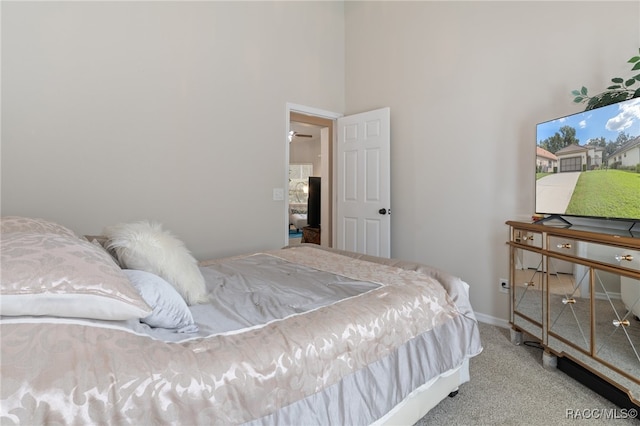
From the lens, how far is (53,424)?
2.10 feet

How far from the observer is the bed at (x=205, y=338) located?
70 centimetres

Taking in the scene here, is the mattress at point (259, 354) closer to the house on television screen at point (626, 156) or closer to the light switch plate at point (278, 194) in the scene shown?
the house on television screen at point (626, 156)

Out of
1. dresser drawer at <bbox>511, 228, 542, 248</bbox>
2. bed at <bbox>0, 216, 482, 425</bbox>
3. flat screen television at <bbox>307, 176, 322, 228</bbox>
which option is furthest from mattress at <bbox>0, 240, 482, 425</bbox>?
flat screen television at <bbox>307, 176, 322, 228</bbox>

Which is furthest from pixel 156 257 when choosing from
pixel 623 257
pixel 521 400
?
pixel 623 257

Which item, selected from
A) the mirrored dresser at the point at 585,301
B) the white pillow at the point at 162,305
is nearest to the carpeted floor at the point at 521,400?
the mirrored dresser at the point at 585,301

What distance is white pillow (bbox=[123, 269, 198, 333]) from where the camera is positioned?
105cm

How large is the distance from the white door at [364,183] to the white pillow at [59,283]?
2996mm

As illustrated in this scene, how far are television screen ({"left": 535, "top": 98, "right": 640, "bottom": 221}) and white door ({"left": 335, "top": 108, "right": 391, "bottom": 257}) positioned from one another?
149 cm

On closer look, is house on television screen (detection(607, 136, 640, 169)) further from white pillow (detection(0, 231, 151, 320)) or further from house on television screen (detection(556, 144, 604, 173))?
white pillow (detection(0, 231, 151, 320))

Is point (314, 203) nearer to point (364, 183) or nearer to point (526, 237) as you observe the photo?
point (364, 183)

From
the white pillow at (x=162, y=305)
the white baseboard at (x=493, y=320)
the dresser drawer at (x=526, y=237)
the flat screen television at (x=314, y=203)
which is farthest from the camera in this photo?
the flat screen television at (x=314, y=203)

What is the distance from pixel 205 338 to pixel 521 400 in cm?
176

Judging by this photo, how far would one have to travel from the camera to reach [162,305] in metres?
1.07

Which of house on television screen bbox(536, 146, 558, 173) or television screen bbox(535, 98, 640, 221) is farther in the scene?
house on television screen bbox(536, 146, 558, 173)
